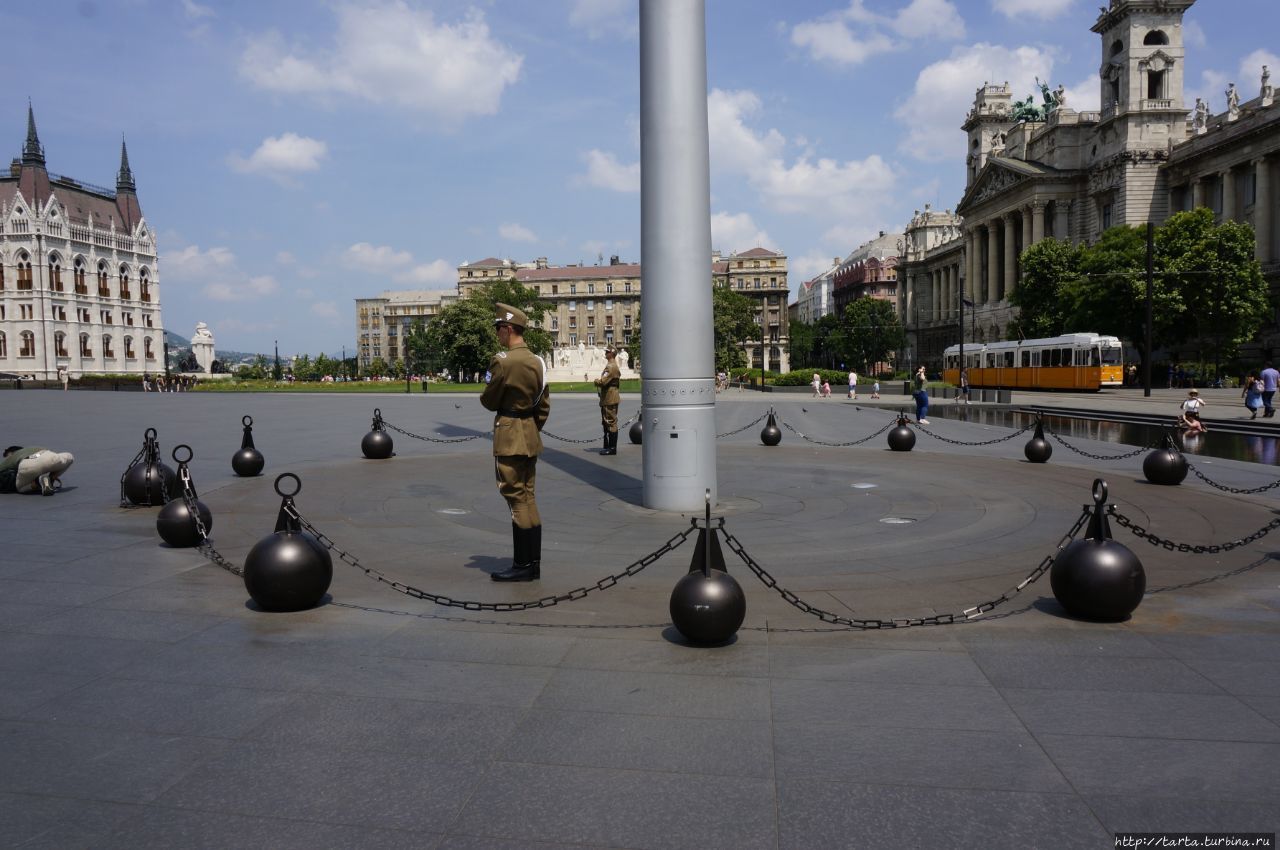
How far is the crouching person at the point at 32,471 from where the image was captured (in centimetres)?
1162

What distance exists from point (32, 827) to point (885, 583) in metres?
5.78

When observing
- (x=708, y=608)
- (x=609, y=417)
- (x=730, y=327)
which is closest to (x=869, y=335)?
(x=730, y=327)

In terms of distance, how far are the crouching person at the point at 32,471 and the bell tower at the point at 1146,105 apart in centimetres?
7828

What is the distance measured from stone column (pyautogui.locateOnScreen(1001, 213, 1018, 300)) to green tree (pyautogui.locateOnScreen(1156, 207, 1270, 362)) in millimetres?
35173

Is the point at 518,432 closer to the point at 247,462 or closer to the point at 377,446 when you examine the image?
the point at 247,462

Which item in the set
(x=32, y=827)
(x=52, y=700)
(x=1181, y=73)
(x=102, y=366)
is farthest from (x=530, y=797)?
(x=102, y=366)

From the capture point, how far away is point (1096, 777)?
11.8 ft

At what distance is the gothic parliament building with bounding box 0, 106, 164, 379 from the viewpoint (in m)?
106

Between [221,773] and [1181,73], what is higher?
[1181,73]

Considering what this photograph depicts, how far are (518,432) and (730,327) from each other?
292 ft

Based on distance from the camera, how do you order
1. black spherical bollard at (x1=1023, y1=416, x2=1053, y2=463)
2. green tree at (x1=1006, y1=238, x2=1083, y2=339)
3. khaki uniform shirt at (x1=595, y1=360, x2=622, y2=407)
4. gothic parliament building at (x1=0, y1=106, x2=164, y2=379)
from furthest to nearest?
gothic parliament building at (x1=0, y1=106, x2=164, y2=379) < green tree at (x1=1006, y1=238, x2=1083, y2=339) < khaki uniform shirt at (x1=595, y1=360, x2=622, y2=407) < black spherical bollard at (x1=1023, y1=416, x2=1053, y2=463)

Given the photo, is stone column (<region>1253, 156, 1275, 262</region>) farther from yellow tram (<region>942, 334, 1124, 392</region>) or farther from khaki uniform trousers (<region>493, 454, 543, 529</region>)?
khaki uniform trousers (<region>493, 454, 543, 529</region>)

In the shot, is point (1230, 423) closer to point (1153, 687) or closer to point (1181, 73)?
point (1153, 687)

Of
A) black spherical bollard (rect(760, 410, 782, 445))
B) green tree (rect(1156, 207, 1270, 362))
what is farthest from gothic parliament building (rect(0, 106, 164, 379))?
green tree (rect(1156, 207, 1270, 362))
